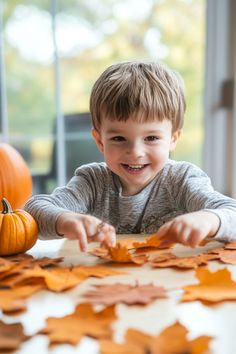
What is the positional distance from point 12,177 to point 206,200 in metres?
0.88

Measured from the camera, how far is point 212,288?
1.69 ft

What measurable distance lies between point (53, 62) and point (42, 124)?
382 millimetres

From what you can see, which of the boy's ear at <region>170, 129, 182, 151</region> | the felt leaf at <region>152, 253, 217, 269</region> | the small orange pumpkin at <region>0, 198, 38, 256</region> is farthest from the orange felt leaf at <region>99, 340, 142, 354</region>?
the boy's ear at <region>170, 129, 182, 151</region>

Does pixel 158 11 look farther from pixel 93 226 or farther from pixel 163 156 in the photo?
pixel 93 226

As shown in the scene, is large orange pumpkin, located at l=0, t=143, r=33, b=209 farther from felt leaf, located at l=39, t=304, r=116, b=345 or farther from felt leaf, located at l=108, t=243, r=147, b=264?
felt leaf, located at l=39, t=304, r=116, b=345

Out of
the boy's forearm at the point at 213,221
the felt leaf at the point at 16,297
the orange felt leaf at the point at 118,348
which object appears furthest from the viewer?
the boy's forearm at the point at 213,221

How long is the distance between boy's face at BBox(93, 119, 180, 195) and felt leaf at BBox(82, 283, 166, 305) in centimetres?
33

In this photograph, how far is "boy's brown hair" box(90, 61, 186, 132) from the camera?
0.81 m

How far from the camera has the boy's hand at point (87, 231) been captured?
0.65 meters

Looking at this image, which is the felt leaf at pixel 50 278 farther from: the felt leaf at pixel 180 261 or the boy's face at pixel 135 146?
the boy's face at pixel 135 146

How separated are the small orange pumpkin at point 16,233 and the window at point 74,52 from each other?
67.5 inches

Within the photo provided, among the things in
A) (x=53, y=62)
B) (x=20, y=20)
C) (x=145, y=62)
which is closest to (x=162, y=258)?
(x=145, y=62)

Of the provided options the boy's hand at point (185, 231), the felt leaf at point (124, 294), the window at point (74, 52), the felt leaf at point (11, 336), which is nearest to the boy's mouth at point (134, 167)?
the boy's hand at point (185, 231)

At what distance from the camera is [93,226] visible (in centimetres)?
66
